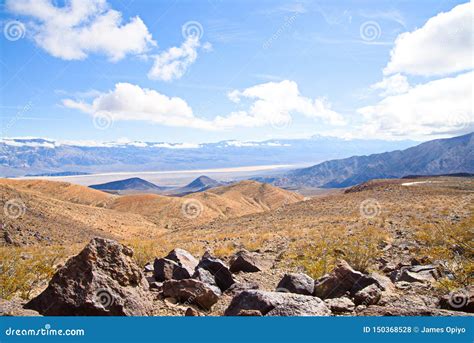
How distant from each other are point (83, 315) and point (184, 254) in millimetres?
4749

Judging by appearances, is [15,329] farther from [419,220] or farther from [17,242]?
[17,242]

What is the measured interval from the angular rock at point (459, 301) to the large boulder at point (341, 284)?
1453mm

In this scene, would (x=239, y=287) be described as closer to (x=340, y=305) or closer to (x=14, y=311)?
(x=340, y=305)

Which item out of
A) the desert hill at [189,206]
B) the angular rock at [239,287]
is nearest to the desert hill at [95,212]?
the desert hill at [189,206]

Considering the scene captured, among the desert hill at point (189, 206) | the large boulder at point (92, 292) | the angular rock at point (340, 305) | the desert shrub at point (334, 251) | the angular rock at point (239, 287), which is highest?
the large boulder at point (92, 292)

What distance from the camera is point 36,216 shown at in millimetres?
38312

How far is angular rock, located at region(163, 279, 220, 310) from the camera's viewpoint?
713 cm

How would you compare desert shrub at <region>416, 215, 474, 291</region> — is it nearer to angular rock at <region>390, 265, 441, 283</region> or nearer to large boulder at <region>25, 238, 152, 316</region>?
angular rock at <region>390, 265, 441, 283</region>

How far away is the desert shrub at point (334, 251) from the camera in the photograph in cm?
1026

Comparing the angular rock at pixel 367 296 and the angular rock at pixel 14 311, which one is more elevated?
the angular rock at pixel 14 311

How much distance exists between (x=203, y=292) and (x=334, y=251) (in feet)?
22.7

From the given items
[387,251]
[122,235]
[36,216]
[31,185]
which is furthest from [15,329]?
[31,185]

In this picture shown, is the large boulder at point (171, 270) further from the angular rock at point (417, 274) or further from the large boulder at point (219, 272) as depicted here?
the angular rock at point (417, 274)

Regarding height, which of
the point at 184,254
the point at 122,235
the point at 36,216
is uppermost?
the point at 184,254
